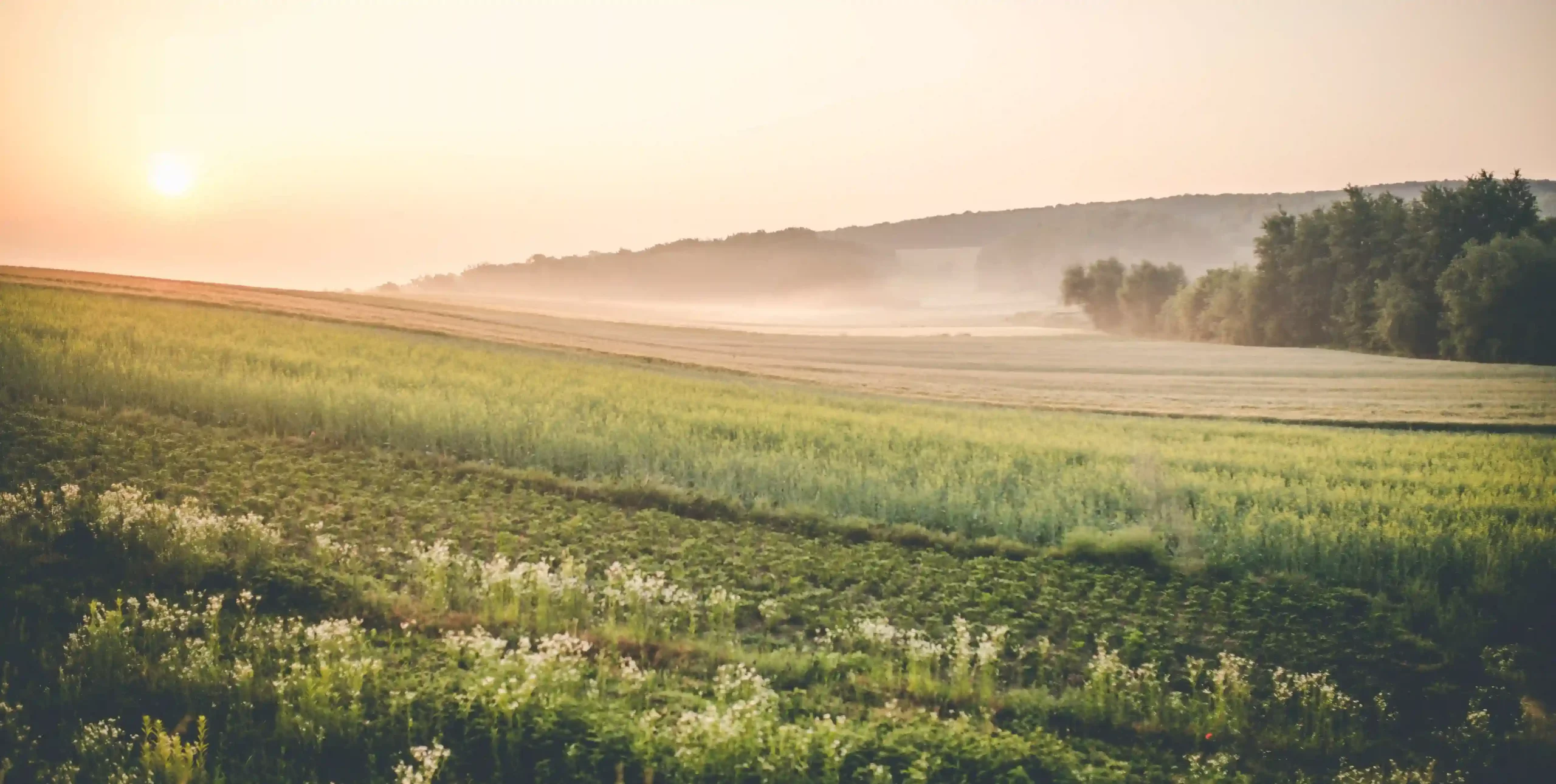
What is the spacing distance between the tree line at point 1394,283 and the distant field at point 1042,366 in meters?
1.22

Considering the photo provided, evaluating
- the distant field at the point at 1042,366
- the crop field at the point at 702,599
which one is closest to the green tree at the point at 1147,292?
the distant field at the point at 1042,366

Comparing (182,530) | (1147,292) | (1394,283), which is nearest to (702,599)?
(182,530)

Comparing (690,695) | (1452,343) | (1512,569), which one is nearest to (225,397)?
(690,695)

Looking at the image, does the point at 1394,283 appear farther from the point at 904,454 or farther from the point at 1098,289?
the point at 1098,289

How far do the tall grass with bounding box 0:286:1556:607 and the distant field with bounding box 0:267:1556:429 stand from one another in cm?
407

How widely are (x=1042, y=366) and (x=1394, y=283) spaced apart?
12.3 meters

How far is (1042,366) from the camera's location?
35.4 metres

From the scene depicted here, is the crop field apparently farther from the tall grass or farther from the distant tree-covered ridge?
the distant tree-covered ridge

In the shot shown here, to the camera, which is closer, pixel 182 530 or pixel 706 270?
pixel 182 530

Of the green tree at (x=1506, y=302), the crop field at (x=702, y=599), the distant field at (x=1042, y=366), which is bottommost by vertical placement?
the crop field at (x=702, y=599)

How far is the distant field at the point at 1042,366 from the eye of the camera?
762 inches

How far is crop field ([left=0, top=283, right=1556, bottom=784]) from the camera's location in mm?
4910

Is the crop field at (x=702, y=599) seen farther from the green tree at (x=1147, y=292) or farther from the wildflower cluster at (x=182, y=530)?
the green tree at (x=1147, y=292)

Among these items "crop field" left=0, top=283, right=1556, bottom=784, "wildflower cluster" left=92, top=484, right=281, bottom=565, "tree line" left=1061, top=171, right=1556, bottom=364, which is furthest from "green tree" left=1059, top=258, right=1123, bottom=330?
"wildflower cluster" left=92, top=484, right=281, bottom=565
